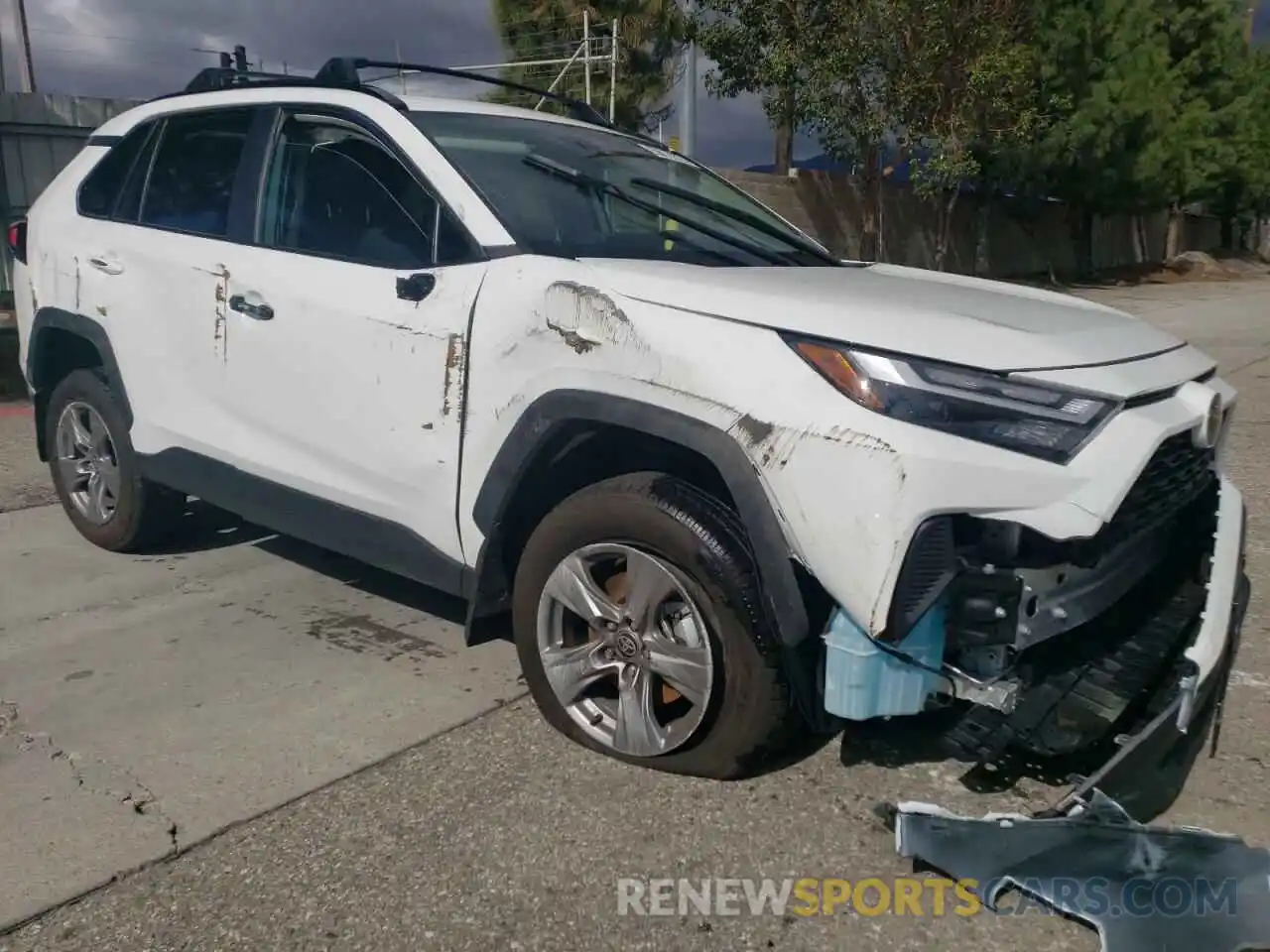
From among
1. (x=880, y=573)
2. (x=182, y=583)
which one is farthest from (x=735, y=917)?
(x=182, y=583)

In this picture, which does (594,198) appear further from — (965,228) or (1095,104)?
(965,228)

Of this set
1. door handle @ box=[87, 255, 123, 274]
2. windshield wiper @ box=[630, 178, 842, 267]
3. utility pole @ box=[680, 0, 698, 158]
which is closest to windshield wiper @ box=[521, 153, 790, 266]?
windshield wiper @ box=[630, 178, 842, 267]

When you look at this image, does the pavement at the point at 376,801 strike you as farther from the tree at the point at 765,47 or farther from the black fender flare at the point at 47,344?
the tree at the point at 765,47

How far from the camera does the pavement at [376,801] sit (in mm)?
2455

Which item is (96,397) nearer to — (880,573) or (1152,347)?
(880,573)

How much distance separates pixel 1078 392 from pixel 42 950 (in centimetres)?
248

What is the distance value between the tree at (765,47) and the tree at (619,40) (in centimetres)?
837

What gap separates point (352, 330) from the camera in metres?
3.43

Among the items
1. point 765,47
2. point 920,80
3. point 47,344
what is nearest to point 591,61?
point 765,47

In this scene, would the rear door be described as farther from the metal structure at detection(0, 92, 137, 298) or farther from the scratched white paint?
the metal structure at detection(0, 92, 137, 298)

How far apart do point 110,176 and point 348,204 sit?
164 cm

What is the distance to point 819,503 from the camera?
8.21 feet

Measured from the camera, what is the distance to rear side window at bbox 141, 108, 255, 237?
161 inches

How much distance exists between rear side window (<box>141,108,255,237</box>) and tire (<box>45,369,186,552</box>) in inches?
30.0
